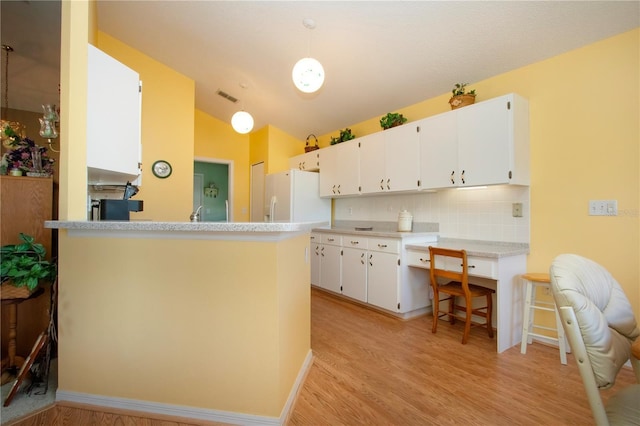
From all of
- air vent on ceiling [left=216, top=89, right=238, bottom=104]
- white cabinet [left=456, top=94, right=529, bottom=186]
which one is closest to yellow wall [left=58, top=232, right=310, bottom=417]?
white cabinet [left=456, top=94, right=529, bottom=186]

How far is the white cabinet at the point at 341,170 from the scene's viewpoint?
13.1 feet

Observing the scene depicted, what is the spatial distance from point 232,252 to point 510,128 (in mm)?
2418

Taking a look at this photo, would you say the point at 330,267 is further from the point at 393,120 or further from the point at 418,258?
the point at 393,120

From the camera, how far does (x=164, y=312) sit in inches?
63.4

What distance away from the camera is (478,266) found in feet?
8.13

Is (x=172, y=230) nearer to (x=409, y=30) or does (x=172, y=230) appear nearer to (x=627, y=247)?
(x=409, y=30)

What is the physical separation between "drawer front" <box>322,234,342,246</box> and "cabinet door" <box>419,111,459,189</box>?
126 cm

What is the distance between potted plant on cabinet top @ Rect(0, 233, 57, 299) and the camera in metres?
1.69

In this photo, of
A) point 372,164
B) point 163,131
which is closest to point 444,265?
point 372,164

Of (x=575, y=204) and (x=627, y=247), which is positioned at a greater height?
(x=575, y=204)

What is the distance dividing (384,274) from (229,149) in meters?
3.83

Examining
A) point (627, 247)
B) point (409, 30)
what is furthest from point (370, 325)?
point (409, 30)

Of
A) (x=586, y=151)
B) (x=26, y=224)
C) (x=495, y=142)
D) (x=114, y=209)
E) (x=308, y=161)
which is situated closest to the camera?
(x=26, y=224)

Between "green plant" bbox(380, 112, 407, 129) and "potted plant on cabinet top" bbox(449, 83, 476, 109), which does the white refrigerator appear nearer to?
"green plant" bbox(380, 112, 407, 129)
